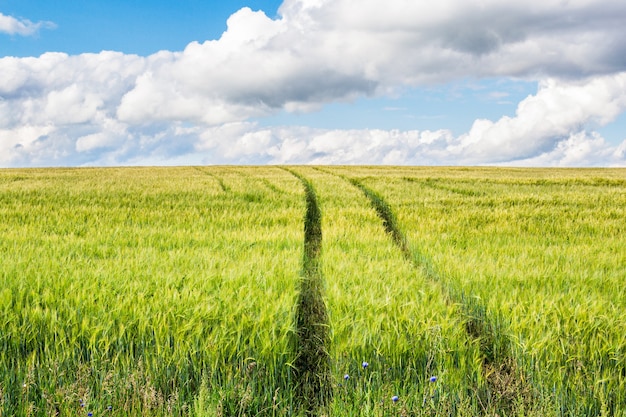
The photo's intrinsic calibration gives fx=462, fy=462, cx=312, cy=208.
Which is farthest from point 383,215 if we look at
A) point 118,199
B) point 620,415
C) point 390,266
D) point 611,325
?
point 620,415

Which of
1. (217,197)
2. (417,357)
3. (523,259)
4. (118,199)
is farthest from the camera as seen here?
(217,197)

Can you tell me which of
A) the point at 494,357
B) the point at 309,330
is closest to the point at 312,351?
the point at 309,330

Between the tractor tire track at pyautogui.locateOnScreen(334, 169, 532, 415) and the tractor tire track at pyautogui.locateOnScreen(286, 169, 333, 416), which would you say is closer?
the tractor tire track at pyautogui.locateOnScreen(334, 169, 532, 415)

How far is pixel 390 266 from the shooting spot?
20.4 ft

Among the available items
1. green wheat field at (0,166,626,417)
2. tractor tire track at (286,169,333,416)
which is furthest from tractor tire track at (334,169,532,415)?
tractor tire track at (286,169,333,416)

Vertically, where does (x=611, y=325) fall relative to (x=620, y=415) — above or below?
above

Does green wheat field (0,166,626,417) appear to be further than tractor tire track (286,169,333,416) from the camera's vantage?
No

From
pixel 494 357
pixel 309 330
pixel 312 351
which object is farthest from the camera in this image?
pixel 309 330

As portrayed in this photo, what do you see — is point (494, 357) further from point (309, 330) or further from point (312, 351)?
point (309, 330)

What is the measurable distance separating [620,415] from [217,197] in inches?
533

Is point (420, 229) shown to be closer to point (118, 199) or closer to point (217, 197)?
point (217, 197)

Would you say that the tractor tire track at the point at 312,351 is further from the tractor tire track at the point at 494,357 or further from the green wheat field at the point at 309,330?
the tractor tire track at the point at 494,357

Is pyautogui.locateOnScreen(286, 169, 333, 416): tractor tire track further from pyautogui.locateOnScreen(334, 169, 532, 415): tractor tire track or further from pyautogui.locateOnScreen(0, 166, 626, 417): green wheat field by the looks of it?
pyautogui.locateOnScreen(334, 169, 532, 415): tractor tire track

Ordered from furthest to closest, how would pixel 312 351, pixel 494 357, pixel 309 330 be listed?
pixel 309 330 < pixel 312 351 < pixel 494 357
